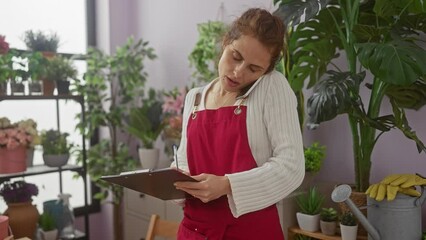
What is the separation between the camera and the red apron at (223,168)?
1.04 meters

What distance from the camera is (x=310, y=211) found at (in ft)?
5.86

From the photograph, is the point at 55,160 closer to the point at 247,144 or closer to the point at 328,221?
the point at 328,221

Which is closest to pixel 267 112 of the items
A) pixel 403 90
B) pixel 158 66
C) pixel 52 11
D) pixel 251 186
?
pixel 251 186

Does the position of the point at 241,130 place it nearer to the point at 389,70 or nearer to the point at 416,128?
the point at 389,70

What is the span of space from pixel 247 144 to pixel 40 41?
1943 millimetres

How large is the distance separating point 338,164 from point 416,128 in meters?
0.42

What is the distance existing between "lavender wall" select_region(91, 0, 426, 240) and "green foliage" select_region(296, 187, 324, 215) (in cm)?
30

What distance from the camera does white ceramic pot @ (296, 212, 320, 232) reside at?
1763 mm

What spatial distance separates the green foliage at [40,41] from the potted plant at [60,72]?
9 cm

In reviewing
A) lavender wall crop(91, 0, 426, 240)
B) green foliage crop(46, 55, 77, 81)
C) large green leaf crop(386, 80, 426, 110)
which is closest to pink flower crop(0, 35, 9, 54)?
green foliage crop(46, 55, 77, 81)

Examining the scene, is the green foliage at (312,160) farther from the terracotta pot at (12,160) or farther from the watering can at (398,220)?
the terracotta pot at (12,160)

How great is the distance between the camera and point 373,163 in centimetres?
196

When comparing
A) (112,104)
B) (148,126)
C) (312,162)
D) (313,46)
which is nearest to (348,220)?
(312,162)

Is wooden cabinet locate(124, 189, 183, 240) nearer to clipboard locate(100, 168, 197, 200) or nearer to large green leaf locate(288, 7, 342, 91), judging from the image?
large green leaf locate(288, 7, 342, 91)
